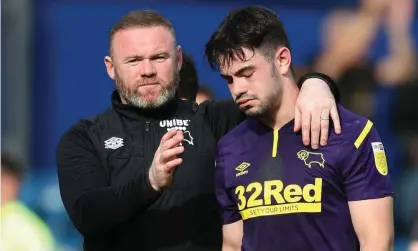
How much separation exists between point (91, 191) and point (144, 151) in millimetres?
256

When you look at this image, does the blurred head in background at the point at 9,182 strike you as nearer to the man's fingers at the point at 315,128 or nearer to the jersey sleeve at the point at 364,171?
the man's fingers at the point at 315,128

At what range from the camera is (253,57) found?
280 centimetres

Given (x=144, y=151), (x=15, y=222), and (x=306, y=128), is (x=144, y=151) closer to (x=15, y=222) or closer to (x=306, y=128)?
(x=306, y=128)

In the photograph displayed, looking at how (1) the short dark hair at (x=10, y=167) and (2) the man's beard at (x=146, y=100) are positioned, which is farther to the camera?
(1) the short dark hair at (x=10, y=167)

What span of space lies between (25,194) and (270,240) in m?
3.94

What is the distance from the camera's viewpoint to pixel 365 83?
6.75m

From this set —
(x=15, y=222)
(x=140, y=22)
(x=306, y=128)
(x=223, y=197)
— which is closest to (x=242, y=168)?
(x=223, y=197)

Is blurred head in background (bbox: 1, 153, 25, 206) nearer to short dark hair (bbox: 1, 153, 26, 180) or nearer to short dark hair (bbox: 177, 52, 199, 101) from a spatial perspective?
short dark hair (bbox: 1, 153, 26, 180)

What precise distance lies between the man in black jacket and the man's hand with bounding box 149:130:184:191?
12 cm

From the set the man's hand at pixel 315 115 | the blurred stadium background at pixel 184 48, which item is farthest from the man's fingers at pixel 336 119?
the blurred stadium background at pixel 184 48

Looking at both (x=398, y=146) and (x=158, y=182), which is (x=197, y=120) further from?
(x=398, y=146)

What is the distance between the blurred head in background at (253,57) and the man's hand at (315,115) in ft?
0.25

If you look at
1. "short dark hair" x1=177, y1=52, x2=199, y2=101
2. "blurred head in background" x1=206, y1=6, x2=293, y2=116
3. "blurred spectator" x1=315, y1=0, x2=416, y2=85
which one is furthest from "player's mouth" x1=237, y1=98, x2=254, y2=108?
"blurred spectator" x1=315, y1=0, x2=416, y2=85

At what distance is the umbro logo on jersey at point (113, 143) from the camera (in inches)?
119
